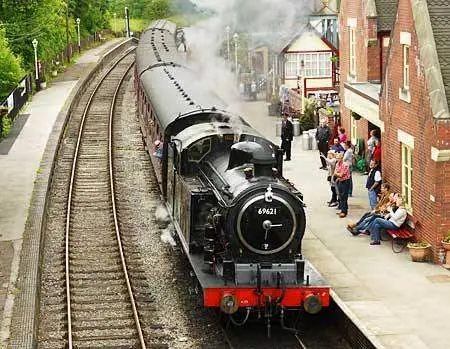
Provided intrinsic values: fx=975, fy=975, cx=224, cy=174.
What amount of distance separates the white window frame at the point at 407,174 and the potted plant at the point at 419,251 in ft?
4.36

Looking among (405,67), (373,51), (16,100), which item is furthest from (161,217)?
(16,100)

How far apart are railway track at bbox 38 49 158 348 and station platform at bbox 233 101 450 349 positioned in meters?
3.15

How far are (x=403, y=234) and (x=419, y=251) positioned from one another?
871 millimetres

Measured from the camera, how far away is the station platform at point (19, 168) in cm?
1634

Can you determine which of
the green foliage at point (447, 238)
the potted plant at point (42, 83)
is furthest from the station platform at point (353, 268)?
the potted plant at point (42, 83)

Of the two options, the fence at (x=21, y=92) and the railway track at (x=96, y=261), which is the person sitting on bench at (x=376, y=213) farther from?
the fence at (x=21, y=92)

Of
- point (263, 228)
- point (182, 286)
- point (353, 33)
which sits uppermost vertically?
point (353, 33)

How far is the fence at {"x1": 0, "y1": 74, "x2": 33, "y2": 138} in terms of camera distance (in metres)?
32.2

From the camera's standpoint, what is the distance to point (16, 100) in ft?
116

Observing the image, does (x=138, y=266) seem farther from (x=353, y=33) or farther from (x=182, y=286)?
(x=353, y=33)

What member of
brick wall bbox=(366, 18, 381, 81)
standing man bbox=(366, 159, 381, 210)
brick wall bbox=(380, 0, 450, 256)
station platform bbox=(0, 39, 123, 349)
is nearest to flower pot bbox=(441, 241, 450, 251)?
brick wall bbox=(380, 0, 450, 256)

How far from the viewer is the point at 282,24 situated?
→ 2636 cm

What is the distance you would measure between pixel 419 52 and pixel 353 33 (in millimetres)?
9606

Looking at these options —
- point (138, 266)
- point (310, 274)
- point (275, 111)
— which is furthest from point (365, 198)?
point (275, 111)
